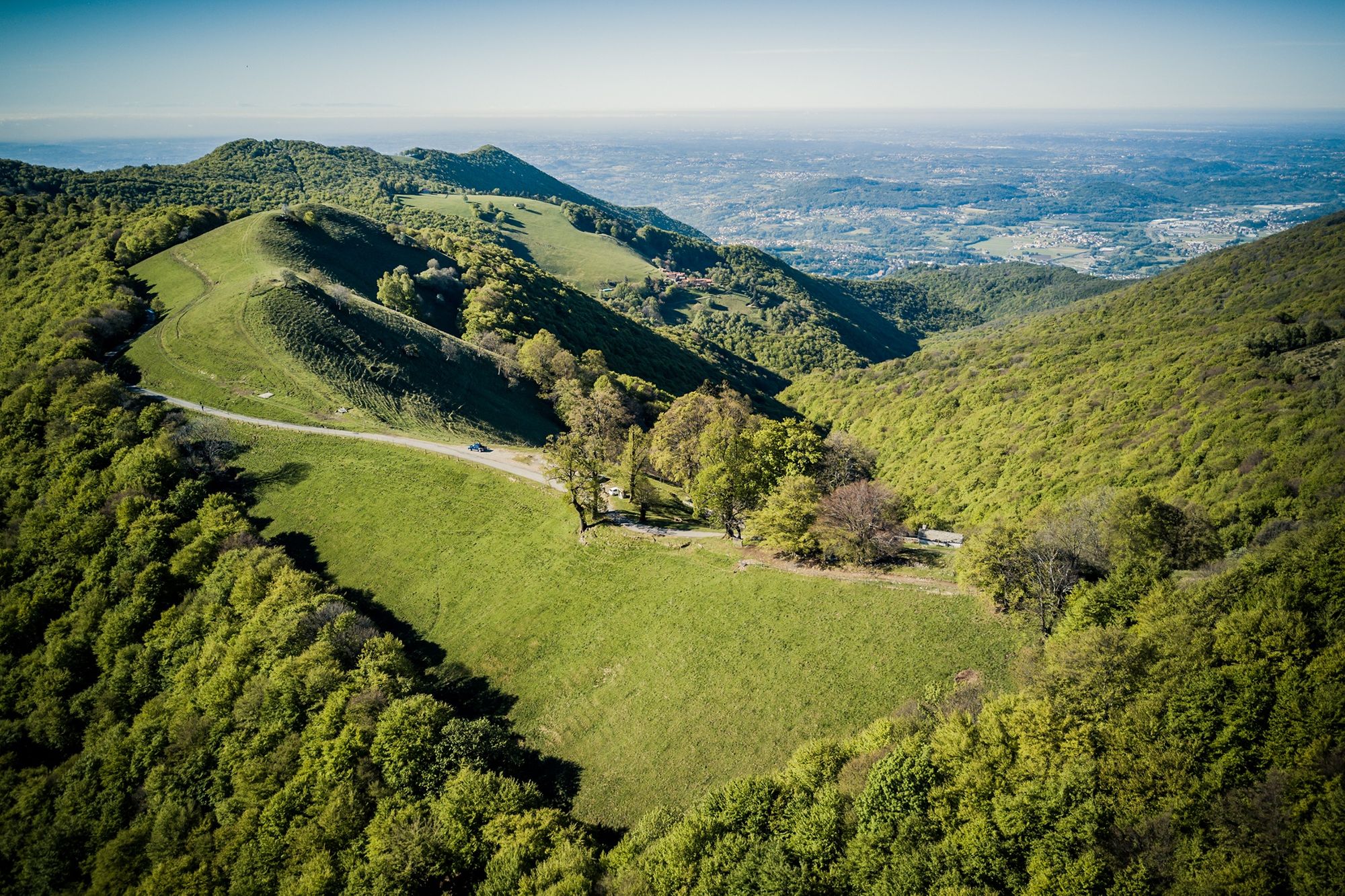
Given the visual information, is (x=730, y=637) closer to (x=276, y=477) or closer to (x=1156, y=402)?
(x=276, y=477)

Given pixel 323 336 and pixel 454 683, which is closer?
pixel 454 683

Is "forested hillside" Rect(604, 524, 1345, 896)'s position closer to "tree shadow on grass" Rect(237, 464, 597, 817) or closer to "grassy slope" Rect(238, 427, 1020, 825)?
"grassy slope" Rect(238, 427, 1020, 825)

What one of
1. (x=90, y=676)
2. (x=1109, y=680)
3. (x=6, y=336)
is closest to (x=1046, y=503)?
(x=1109, y=680)

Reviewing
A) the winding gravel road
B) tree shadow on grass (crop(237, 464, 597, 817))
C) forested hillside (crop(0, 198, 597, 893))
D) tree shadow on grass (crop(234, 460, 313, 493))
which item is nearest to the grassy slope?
tree shadow on grass (crop(234, 460, 313, 493))

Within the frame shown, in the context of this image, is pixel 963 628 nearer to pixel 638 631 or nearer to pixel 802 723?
pixel 802 723

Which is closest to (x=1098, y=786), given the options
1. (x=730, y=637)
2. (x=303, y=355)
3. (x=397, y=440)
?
(x=730, y=637)
